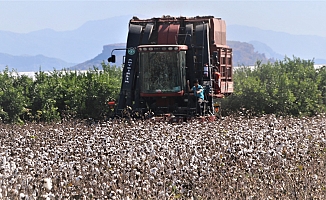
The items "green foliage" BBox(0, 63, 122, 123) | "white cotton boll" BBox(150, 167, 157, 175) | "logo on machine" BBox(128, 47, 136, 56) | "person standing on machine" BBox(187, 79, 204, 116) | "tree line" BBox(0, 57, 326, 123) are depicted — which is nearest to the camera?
"white cotton boll" BBox(150, 167, 157, 175)

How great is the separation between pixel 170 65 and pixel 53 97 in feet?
19.1

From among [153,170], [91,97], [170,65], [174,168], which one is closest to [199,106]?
[170,65]

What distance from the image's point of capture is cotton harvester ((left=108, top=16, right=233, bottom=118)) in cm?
2230

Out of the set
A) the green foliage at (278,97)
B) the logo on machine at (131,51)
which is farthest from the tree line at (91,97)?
the logo on machine at (131,51)

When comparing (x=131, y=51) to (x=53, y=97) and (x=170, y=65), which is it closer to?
(x=170, y=65)

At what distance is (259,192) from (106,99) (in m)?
17.5

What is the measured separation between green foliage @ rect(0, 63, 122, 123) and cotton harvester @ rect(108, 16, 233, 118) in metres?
3.14

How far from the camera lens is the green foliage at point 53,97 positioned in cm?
2531

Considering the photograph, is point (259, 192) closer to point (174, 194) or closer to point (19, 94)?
point (174, 194)

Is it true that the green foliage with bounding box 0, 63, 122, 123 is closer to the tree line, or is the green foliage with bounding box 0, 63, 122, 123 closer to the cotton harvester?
the tree line

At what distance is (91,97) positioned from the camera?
26469 mm

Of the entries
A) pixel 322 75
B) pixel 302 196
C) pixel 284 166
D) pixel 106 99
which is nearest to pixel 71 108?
pixel 106 99

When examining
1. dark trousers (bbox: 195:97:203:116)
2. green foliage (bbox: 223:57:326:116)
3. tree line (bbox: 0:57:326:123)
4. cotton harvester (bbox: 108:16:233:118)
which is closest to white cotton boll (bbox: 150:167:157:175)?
cotton harvester (bbox: 108:16:233:118)

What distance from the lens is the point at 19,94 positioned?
25594 millimetres
